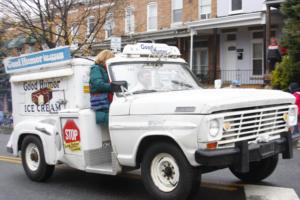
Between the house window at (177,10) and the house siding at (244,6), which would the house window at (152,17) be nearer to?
the house window at (177,10)

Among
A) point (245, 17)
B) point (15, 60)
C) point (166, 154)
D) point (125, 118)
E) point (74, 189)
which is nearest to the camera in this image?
point (166, 154)

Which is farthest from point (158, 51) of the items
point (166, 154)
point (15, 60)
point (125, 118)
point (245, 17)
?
point (245, 17)

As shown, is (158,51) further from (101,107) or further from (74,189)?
(74,189)

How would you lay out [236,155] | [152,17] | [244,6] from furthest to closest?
1. [152,17]
2. [244,6]
3. [236,155]

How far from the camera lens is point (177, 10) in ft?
96.1

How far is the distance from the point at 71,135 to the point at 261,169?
3010mm

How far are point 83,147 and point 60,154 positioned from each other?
2.15 feet

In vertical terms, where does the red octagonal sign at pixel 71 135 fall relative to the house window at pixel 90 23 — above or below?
below

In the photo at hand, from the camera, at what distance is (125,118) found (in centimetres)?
671

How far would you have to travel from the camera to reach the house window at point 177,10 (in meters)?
29.2

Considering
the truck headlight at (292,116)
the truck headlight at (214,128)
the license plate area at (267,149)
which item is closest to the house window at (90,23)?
the truck headlight at (292,116)

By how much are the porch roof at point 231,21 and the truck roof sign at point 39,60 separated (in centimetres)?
1640

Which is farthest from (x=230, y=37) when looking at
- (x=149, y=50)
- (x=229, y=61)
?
(x=149, y=50)

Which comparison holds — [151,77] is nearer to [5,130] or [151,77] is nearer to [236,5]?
[5,130]
